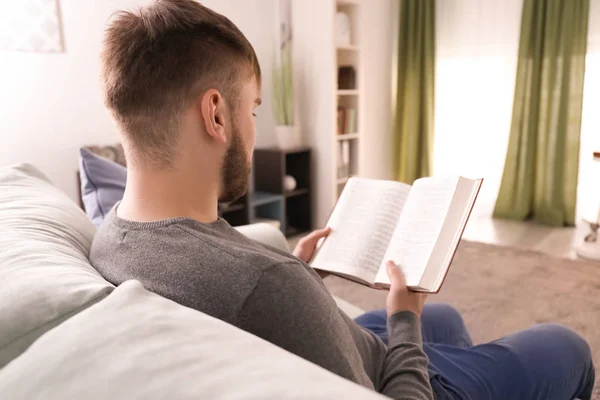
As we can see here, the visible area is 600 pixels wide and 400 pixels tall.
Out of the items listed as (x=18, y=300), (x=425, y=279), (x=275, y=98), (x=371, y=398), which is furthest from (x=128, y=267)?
(x=275, y=98)

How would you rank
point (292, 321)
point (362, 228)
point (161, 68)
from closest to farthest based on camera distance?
1. point (292, 321)
2. point (161, 68)
3. point (362, 228)

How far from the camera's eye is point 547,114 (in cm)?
351

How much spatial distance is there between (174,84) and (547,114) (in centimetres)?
340

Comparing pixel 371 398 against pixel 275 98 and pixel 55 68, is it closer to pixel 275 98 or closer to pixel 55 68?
pixel 55 68

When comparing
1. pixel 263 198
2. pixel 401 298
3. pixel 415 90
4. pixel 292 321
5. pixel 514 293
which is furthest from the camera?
pixel 415 90

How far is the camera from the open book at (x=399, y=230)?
0.98 m

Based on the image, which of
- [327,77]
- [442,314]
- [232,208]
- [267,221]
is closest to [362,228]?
[442,314]

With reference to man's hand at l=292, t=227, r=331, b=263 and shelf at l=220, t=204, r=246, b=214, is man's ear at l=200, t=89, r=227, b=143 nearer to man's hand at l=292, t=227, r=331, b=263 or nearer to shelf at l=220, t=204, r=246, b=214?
man's hand at l=292, t=227, r=331, b=263

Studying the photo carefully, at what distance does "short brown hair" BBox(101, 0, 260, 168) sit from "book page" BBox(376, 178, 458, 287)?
0.48 m

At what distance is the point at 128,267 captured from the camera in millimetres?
716

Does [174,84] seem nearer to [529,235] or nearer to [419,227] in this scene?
[419,227]

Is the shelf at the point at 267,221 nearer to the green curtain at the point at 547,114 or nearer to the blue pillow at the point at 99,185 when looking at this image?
the blue pillow at the point at 99,185

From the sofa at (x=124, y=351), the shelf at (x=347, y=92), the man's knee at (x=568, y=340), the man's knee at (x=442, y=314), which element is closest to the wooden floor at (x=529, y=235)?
the shelf at (x=347, y=92)

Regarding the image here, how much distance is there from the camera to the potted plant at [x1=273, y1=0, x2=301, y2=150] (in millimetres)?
3266
